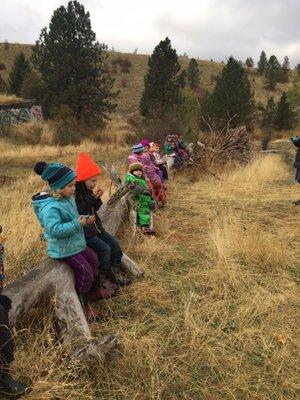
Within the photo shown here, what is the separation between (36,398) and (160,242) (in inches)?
130

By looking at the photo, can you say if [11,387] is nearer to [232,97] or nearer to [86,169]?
[86,169]

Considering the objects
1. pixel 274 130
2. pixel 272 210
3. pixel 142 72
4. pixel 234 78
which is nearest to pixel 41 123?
pixel 234 78

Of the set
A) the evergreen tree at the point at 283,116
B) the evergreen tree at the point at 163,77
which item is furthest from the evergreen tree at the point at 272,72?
the evergreen tree at the point at 163,77

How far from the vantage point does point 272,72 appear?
171 feet

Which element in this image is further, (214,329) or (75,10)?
(75,10)

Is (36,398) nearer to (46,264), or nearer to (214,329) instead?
(46,264)

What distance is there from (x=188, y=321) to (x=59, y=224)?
133cm

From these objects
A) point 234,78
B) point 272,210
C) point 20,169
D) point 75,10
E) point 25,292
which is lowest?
point 20,169

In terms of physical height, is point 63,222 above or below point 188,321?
above

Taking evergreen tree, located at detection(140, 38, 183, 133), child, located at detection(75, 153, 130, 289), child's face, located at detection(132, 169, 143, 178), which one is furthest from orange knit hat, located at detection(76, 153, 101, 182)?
evergreen tree, located at detection(140, 38, 183, 133)

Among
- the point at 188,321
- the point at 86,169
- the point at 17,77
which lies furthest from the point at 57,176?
the point at 17,77

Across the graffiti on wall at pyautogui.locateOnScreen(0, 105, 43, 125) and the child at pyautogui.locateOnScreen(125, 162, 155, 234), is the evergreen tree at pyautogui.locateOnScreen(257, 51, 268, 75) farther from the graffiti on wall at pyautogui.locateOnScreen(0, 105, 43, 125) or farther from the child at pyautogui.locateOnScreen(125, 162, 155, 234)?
the child at pyautogui.locateOnScreen(125, 162, 155, 234)

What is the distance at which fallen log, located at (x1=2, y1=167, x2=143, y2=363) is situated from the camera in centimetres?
300

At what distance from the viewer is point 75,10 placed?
26.3m
